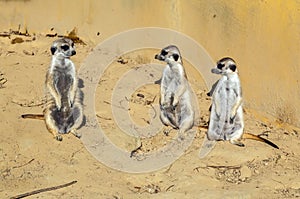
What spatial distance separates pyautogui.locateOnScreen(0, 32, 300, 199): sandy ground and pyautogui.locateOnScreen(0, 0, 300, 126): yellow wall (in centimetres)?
23

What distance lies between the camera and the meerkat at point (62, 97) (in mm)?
4668

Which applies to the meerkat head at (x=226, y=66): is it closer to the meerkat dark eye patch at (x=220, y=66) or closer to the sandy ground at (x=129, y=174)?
the meerkat dark eye patch at (x=220, y=66)

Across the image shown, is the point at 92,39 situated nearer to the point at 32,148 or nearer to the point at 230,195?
the point at 32,148

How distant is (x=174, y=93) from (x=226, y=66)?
1.65 ft

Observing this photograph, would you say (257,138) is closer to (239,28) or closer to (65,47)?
(239,28)

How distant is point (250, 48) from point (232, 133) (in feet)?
2.02

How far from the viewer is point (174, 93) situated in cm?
506

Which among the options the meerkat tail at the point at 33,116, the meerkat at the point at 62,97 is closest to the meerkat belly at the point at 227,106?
the meerkat at the point at 62,97

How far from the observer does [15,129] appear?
4.61 metres

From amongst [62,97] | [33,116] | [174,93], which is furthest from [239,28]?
[33,116]

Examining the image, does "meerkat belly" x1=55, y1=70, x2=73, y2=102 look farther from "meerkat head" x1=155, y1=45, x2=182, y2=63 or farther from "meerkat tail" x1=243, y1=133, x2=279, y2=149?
"meerkat tail" x1=243, y1=133, x2=279, y2=149

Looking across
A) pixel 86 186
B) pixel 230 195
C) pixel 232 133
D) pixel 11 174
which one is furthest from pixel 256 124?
pixel 11 174

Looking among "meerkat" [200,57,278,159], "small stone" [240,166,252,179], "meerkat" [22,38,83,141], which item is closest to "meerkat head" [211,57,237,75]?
"meerkat" [200,57,278,159]

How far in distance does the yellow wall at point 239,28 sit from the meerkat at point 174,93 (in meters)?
0.33
